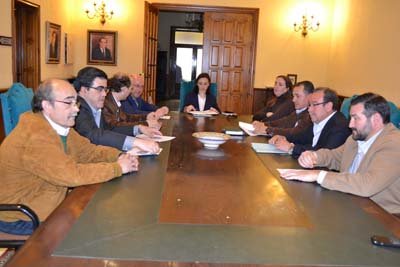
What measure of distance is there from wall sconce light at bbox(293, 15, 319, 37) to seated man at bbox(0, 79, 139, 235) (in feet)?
17.4

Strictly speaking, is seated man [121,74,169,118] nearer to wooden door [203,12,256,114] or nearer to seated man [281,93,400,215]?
seated man [281,93,400,215]

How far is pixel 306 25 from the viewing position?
21.7 ft

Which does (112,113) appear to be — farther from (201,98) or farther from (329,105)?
(201,98)

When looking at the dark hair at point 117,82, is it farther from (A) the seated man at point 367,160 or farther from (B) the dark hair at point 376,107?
(B) the dark hair at point 376,107

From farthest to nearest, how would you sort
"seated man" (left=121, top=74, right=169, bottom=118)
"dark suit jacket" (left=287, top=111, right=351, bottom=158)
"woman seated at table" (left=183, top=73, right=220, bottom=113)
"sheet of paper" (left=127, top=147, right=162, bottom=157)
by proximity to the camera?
1. "woman seated at table" (left=183, top=73, right=220, bottom=113)
2. "seated man" (left=121, top=74, right=169, bottom=118)
3. "dark suit jacket" (left=287, top=111, right=351, bottom=158)
4. "sheet of paper" (left=127, top=147, right=162, bottom=157)

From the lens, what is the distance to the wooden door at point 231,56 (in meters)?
6.68

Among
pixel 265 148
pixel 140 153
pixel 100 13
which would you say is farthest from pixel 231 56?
pixel 140 153

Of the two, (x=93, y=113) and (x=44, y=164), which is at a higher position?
(x=93, y=113)

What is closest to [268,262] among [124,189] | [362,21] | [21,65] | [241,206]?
[241,206]

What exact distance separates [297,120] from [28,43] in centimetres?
344

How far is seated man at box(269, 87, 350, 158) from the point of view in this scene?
2.57 metres

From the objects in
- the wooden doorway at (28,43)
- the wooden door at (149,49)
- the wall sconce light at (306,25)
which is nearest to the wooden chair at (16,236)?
the wooden doorway at (28,43)

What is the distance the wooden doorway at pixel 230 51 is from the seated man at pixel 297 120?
119 inches

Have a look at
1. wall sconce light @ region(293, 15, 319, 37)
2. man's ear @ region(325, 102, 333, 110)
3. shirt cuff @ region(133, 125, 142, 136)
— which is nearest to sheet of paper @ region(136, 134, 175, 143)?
shirt cuff @ region(133, 125, 142, 136)
